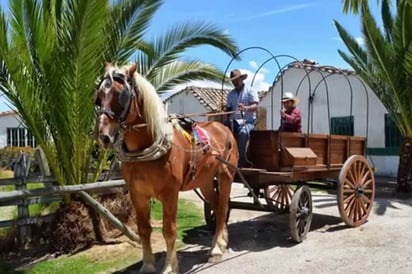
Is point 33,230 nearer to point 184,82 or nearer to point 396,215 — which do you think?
point 184,82

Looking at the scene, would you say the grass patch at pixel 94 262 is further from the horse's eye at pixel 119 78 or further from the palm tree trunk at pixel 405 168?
the palm tree trunk at pixel 405 168

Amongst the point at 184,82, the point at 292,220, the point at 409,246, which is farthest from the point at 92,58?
the point at 409,246

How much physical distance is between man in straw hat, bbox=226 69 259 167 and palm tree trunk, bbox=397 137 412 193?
7224 mm

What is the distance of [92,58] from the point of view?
6.71 m

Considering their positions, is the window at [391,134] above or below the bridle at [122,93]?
below

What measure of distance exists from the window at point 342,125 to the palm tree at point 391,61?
157 inches

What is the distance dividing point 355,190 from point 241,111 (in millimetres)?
2608

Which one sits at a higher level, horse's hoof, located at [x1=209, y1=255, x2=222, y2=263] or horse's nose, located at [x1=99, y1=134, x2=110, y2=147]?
horse's nose, located at [x1=99, y1=134, x2=110, y2=147]

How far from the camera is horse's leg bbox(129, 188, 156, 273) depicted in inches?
221

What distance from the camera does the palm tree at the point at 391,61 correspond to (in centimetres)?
1174

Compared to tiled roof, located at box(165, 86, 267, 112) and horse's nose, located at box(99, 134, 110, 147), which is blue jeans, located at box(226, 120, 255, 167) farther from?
tiled roof, located at box(165, 86, 267, 112)

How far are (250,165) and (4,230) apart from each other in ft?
12.2

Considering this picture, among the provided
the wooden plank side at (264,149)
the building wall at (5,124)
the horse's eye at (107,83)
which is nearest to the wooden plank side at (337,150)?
the wooden plank side at (264,149)

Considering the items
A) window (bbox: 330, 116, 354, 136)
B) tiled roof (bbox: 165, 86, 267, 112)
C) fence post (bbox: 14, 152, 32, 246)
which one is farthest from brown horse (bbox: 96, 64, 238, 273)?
tiled roof (bbox: 165, 86, 267, 112)
